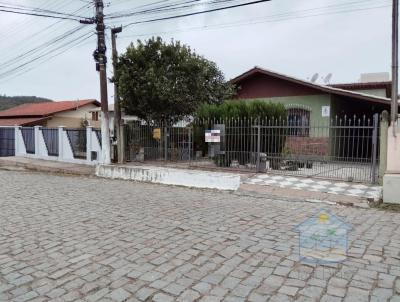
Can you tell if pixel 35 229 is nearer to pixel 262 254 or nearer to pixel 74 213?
pixel 74 213

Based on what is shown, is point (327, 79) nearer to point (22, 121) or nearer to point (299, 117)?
point (299, 117)

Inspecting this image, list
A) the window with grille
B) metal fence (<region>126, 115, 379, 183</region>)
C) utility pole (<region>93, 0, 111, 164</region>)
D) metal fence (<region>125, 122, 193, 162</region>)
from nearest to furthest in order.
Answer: metal fence (<region>126, 115, 379, 183</region>)
metal fence (<region>125, 122, 193, 162</region>)
utility pole (<region>93, 0, 111, 164</region>)
the window with grille

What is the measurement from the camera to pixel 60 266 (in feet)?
14.1

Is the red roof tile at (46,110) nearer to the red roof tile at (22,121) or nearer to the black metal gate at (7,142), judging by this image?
the red roof tile at (22,121)

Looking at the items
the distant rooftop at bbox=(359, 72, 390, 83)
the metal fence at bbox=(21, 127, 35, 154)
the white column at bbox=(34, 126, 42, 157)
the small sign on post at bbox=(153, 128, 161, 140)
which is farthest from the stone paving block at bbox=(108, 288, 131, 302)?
the distant rooftop at bbox=(359, 72, 390, 83)

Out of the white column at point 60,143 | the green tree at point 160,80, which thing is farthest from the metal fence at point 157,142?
the white column at point 60,143

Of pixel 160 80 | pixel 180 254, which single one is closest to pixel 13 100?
pixel 160 80

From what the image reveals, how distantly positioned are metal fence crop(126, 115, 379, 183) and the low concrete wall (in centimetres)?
129

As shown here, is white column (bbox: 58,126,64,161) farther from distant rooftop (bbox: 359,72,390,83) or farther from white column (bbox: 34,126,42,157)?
distant rooftop (bbox: 359,72,390,83)

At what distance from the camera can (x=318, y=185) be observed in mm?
9578

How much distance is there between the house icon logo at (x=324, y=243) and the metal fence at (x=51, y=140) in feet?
50.7

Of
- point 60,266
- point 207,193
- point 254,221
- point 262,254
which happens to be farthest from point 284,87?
point 60,266

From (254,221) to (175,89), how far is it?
28.8 ft

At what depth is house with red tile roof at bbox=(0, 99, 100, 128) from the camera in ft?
95.5
